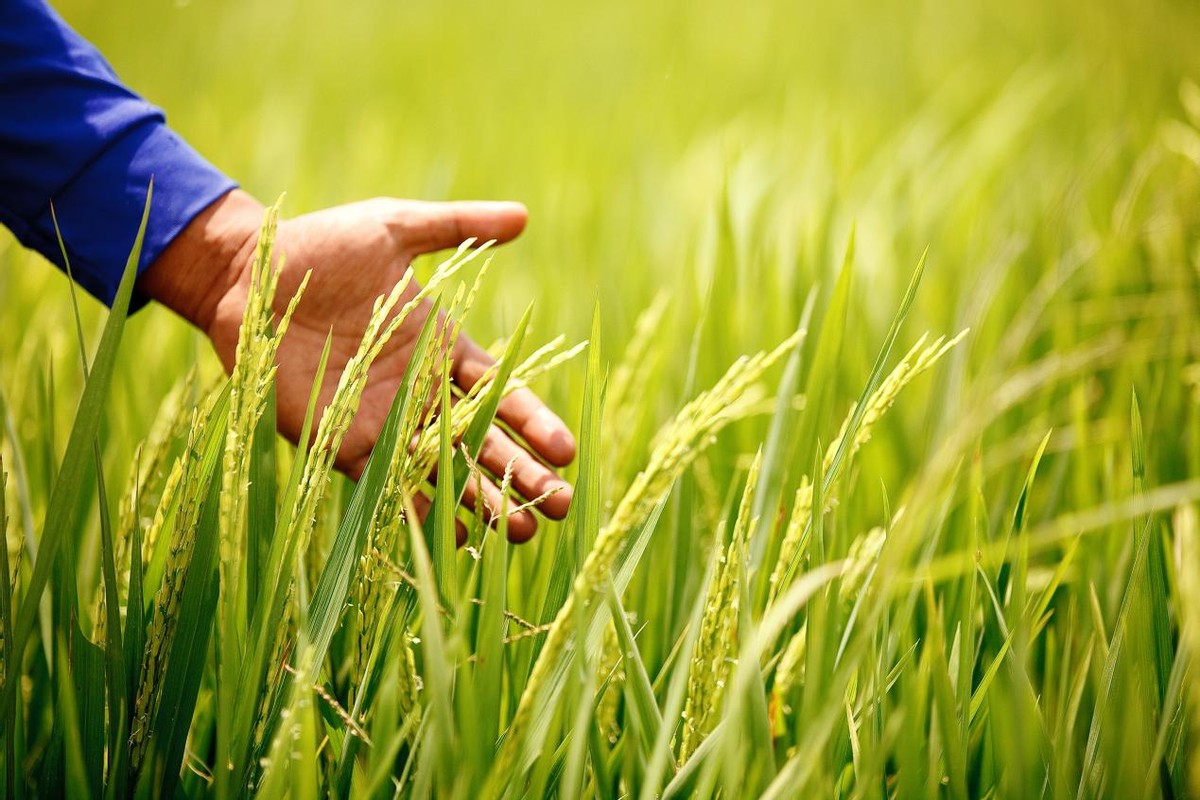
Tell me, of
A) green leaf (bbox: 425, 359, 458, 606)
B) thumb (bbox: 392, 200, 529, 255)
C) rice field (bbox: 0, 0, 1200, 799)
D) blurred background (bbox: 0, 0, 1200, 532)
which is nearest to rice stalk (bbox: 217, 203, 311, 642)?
rice field (bbox: 0, 0, 1200, 799)

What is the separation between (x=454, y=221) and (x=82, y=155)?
14.7 inches

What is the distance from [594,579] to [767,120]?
94.9 inches

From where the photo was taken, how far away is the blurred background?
4.25 feet

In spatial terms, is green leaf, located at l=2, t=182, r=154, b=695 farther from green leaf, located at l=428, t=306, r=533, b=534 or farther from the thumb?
the thumb

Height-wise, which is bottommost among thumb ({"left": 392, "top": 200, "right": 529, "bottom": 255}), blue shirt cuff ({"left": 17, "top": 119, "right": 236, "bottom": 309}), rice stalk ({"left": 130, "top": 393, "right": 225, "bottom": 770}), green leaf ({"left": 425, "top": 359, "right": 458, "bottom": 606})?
rice stalk ({"left": 130, "top": 393, "right": 225, "bottom": 770})

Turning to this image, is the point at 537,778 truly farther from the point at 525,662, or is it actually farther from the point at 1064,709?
the point at 1064,709

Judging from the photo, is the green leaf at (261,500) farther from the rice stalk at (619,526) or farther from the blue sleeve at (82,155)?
the blue sleeve at (82,155)

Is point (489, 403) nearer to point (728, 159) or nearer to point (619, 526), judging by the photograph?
point (619, 526)

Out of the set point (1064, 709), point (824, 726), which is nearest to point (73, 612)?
point (824, 726)

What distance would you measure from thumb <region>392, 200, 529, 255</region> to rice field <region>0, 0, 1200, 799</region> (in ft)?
0.26

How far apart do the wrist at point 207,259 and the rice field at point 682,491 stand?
6 centimetres

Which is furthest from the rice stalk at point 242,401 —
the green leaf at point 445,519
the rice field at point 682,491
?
the green leaf at point 445,519

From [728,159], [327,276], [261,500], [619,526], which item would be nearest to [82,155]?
[327,276]

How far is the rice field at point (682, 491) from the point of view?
0.52 m
